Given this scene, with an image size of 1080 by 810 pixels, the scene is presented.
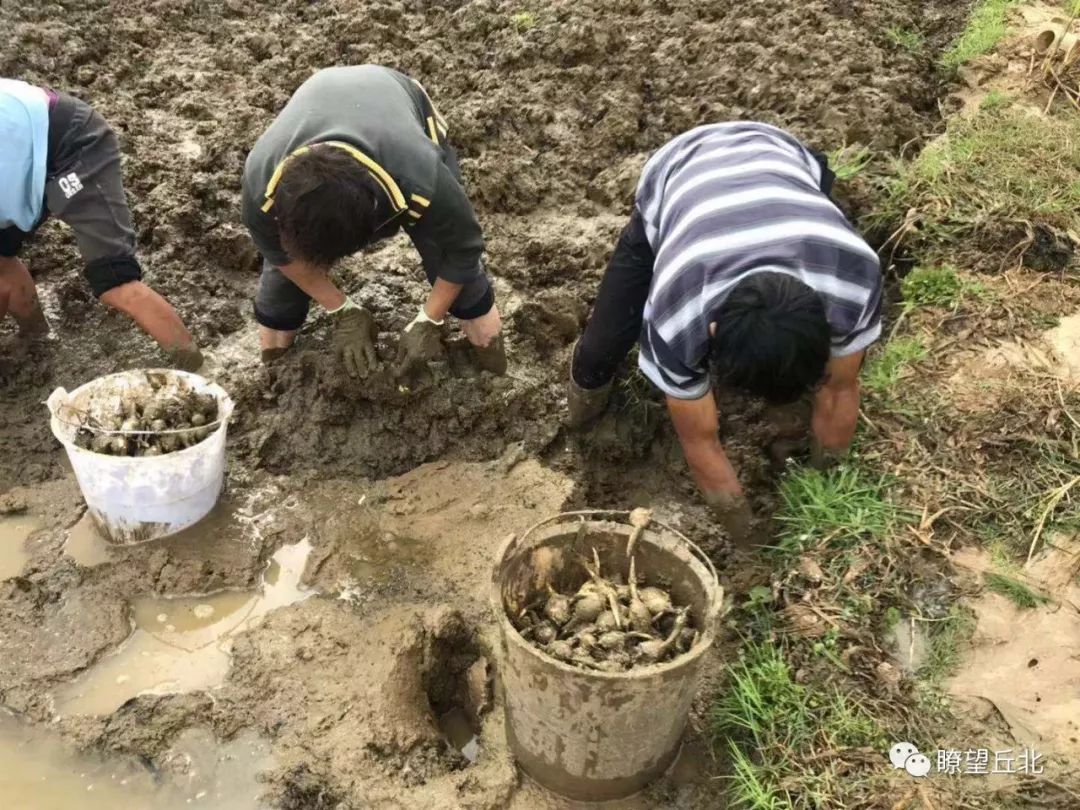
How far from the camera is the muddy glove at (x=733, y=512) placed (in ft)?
8.88

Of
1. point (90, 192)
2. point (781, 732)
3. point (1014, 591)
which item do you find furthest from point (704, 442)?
point (90, 192)

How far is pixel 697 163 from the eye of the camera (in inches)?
97.8

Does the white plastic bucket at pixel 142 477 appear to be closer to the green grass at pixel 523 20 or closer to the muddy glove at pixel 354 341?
the muddy glove at pixel 354 341

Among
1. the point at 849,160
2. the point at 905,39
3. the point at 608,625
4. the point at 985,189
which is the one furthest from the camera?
the point at 905,39

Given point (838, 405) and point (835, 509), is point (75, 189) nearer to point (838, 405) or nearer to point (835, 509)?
point (838, 405)

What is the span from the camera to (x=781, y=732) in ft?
7.75

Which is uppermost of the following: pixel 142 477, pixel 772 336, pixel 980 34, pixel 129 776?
pixel 772 336

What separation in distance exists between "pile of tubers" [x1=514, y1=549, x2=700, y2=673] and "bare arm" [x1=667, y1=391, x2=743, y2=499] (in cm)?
44

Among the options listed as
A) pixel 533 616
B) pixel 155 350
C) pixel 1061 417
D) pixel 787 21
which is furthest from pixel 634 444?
pixel 787 21

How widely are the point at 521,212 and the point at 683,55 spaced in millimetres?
1541

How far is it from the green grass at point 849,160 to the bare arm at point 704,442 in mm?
1796

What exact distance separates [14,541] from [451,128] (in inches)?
112

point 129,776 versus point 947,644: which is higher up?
point 947,644

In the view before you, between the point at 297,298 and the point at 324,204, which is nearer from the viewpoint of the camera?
the point at 324,204
